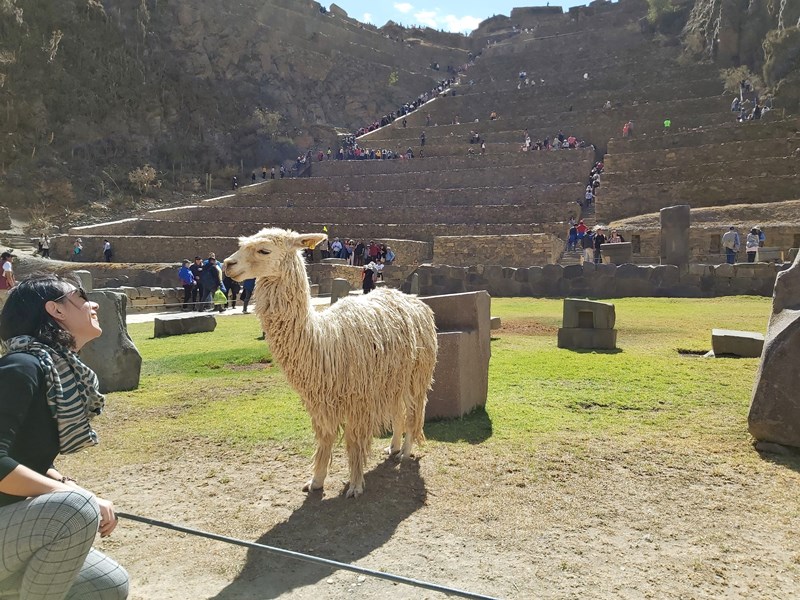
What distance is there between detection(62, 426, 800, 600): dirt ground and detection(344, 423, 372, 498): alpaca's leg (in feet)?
0.40

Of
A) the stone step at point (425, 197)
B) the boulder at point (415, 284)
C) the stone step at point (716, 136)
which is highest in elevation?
the stone step at point (716, 136)

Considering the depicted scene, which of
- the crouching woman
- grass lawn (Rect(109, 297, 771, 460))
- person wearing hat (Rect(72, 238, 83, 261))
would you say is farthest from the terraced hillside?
the crouching woman

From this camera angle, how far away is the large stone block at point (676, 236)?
18.9 meters

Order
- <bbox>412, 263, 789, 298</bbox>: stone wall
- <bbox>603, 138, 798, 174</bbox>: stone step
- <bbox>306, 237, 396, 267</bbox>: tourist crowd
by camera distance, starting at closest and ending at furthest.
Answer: <bbox>412, 263, 789, 298</bbox>: stone wall → <bbox>306, 237, 396, 267</bbox>: tourist crowd → <bbox>603, 138, 798, 174</bbox>: stone step

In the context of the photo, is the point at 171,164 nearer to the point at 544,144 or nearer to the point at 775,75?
the point at 544,144

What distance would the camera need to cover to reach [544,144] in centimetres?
3644

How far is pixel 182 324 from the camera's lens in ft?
41.9

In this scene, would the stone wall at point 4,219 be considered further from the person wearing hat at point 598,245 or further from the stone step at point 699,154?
the stone step at point 699,154

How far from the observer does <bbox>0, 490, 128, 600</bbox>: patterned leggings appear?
2086mm

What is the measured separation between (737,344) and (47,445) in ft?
27.5

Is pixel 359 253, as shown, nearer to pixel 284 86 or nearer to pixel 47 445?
pixel 47 445

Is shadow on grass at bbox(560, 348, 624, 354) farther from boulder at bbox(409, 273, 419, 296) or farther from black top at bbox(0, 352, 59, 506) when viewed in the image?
boulder at bbox(409, 273, 419, 296)

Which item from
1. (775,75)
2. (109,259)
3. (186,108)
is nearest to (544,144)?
(775,75)

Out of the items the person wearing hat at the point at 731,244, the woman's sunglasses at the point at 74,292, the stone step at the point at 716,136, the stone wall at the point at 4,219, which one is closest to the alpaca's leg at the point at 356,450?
the woman's sunglasses at the point at 74,292
